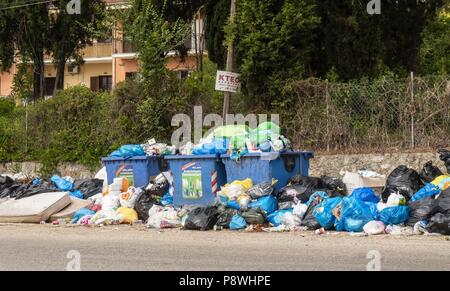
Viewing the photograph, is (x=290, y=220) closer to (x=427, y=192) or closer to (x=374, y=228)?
(x=374, y=228)

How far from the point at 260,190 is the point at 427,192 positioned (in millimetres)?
2744

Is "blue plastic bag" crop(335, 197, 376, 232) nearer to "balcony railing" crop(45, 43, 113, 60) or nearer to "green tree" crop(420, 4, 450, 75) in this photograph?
"green tree" crop(420, 4, 450, 75)

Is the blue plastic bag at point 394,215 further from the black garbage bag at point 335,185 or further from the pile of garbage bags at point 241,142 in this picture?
the pile of garbage bags at point 241,142

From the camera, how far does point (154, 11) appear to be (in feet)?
65.1

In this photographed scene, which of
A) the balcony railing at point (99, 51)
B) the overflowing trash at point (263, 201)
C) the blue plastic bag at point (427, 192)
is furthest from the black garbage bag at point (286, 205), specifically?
the balcony railing at point (99, 51)

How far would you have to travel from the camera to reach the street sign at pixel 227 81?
17.5m

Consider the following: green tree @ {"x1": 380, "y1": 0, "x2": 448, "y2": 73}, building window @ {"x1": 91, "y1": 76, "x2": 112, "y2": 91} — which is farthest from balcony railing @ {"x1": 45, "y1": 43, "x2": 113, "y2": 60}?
green tree @ {"x1": 380, "y1": 0, "x2": 448, "y2": 73}

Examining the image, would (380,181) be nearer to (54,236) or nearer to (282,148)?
(282,148)

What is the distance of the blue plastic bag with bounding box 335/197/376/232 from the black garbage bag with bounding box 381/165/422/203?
901 millimetres

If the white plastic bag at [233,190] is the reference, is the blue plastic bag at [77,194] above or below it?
below

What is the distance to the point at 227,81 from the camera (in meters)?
17.7

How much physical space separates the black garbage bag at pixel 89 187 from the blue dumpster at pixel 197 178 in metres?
2.38

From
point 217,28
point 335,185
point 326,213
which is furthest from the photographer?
point 217,28

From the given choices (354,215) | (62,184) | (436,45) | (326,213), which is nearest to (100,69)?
(436,45)
